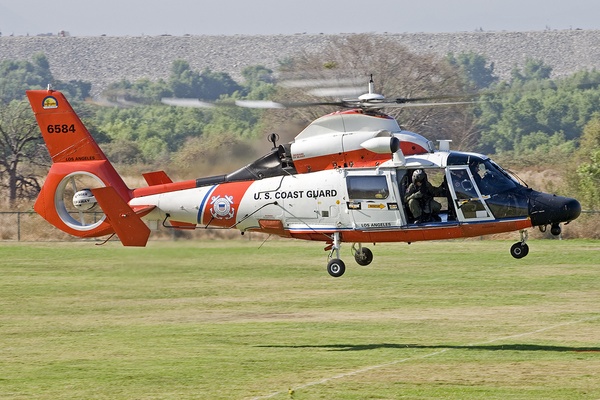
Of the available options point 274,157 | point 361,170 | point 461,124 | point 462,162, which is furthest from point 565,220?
point 461,124

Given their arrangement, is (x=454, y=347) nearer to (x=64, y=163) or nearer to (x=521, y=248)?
(x=521, y=248)

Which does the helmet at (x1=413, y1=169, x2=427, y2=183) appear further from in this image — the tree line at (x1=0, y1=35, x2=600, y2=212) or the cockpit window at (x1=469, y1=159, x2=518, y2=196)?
the tree line at (x1=0, y1=35, x2=600, y2=212)

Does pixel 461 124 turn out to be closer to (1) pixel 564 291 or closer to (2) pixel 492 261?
(2) pixel 492 261

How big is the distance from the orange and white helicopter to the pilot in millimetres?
50

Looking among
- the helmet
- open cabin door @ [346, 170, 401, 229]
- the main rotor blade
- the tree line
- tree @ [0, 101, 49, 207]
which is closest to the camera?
the main rotor blade

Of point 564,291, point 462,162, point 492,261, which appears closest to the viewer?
point 462,162

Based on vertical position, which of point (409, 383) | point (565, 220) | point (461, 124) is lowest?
point (409, 383)

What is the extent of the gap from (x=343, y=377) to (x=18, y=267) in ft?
108

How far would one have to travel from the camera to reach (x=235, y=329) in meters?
40.8

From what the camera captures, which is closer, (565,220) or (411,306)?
(565,220)

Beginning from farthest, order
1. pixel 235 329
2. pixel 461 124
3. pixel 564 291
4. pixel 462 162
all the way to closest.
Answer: pixel 461 124 → pixel 564 291 → pixel 235 329 → pixel 462 162

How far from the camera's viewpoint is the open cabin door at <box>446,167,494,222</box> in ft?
106

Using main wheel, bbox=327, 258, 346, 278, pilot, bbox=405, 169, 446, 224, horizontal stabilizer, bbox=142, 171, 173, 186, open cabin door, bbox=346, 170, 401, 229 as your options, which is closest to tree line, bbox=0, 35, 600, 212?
horizontal stabilizer, bbox=142, 171, 173, 186

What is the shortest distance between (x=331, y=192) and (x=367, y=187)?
3.36 feet
